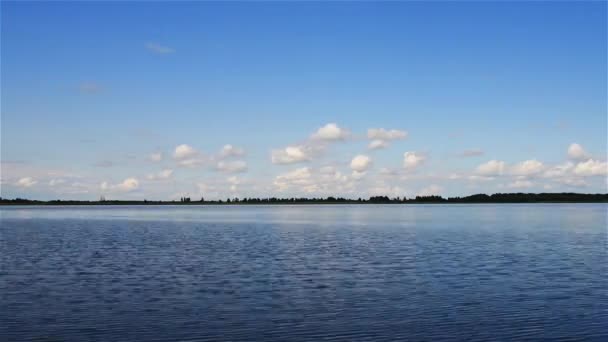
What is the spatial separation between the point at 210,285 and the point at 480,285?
13.2m

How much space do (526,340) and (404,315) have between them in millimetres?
4788

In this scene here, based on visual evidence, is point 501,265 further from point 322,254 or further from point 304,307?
point 304,307

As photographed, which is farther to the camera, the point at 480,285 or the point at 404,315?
the point at 480,285

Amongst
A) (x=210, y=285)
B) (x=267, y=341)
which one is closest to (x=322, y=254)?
(x=210, y=285)

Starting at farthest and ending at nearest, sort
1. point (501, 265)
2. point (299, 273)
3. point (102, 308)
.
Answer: point (501, 265) < point (299, 273) < point (102, 308)

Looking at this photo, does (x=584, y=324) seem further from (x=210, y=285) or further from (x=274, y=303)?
(x=210, y=285)

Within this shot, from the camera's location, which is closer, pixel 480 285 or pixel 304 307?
pixel 304 307

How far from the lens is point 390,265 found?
37.9 metres

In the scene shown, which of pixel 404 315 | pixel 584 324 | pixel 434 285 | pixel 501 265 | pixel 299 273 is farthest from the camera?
pixel 501 265

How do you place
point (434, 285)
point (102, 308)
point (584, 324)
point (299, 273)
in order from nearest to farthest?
point (584, 324), point (102, 308), point (434, 285), point (299, 273)

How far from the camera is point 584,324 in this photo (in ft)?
69.1

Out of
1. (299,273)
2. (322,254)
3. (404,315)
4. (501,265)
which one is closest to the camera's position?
(404,315)

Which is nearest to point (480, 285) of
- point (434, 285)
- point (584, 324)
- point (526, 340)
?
point (434, 285)

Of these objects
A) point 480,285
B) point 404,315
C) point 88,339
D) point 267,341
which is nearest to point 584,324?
point 404,315
